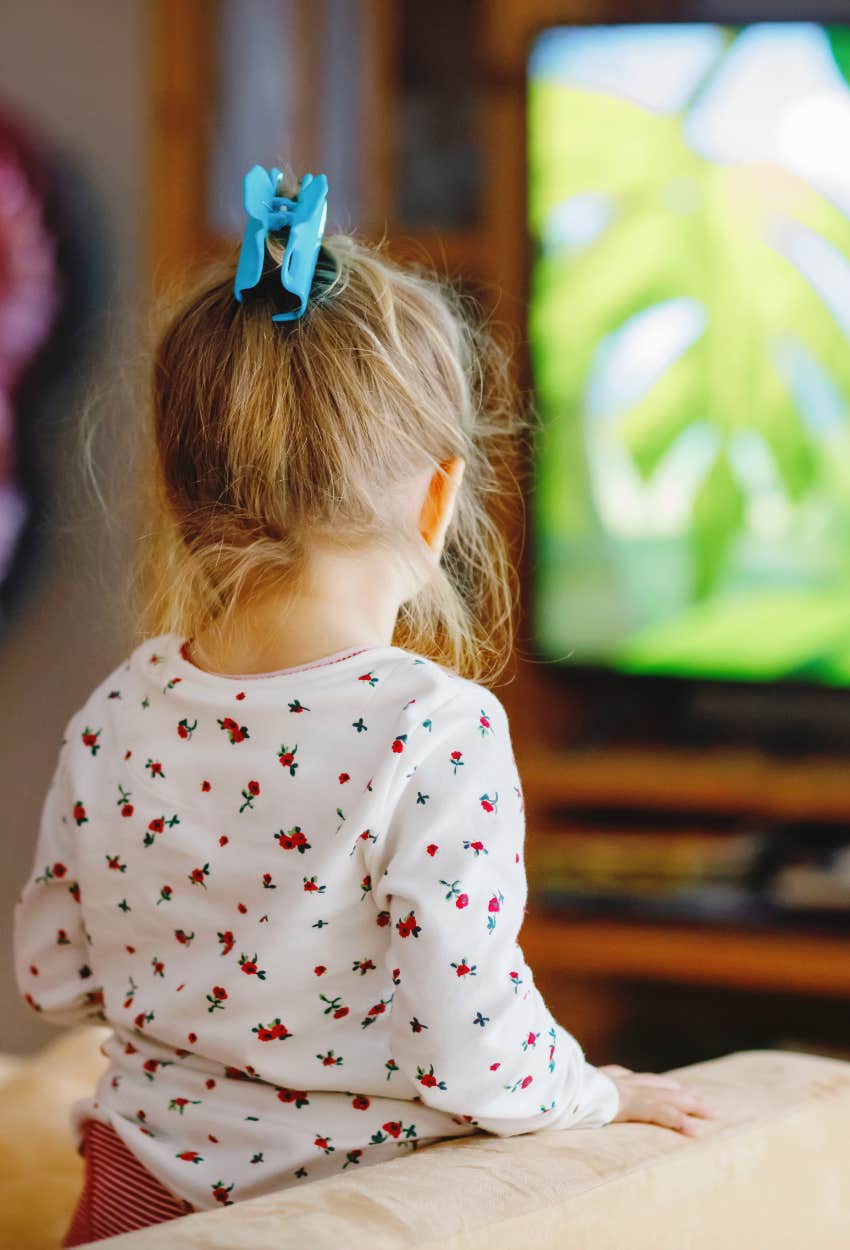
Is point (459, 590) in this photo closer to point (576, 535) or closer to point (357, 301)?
point (357, 301)

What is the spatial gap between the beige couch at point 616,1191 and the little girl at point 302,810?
0.04 metres

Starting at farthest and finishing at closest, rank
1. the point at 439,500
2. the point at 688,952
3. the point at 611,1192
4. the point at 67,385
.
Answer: the point at 67,385 → the point at 688,952 → the point at 439,500 → the point at 611,1192

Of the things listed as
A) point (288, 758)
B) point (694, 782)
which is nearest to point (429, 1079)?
point (288, 758)

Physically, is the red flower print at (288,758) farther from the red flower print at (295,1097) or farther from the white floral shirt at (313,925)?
the red flower print at (295,1097)

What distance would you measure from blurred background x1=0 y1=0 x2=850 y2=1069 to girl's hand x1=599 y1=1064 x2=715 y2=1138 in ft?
4.17

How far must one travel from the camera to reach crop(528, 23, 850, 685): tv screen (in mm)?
2236

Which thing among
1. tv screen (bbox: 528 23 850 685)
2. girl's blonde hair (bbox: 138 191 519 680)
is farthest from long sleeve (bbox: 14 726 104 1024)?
tv screen (bbox: 528 23 850 685)

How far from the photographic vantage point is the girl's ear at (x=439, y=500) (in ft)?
3.30

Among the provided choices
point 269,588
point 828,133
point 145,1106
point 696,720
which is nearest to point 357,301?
point 269,588

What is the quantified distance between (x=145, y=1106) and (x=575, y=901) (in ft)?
4.48

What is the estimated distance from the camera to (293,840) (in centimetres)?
91

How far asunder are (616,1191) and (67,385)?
2220mm

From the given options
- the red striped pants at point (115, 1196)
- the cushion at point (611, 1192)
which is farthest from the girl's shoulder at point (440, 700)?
the red striped pants at point (115, 1196)

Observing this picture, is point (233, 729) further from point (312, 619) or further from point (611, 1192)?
point (611, 1192)
